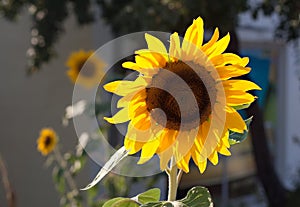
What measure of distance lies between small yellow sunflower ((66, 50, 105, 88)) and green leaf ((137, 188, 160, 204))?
1.98 m

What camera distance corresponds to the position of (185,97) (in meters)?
0.88

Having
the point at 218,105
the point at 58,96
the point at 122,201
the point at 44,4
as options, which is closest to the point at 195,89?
the point at 218,105

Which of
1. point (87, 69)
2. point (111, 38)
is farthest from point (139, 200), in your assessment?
point (111, 38)

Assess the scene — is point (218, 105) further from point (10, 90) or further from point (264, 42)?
point (264, 42)

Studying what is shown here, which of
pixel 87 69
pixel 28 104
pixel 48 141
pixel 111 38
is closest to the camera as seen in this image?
pixel 48 141

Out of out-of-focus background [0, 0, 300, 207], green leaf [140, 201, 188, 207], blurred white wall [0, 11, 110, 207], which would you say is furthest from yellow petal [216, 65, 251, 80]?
blurred white wall [0, 11, 110, 207]

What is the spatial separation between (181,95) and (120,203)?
0.23 meters

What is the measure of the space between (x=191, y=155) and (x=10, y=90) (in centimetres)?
368

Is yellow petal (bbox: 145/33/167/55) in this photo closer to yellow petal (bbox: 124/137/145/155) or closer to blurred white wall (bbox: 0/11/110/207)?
yellow petal (bbox: 124/137/145/155)

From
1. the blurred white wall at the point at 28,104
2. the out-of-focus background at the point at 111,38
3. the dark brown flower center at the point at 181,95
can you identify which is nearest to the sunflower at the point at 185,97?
the dark brown flower center at the point at 181,95

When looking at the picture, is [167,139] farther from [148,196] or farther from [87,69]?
[87,69]

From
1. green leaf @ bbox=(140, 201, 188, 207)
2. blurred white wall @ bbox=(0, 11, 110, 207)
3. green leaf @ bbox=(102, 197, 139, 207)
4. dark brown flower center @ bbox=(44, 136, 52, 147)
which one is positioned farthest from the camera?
blurred white wall @ bbox=(0, 11, 110, 207)

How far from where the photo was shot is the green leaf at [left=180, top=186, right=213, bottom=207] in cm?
85

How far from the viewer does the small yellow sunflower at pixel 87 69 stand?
3026mm
